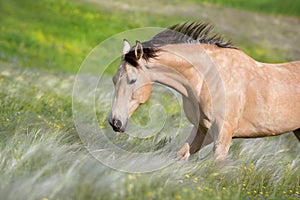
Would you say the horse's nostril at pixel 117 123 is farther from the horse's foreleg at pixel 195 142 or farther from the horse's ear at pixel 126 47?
the horse's foreleg at pixel 195 142

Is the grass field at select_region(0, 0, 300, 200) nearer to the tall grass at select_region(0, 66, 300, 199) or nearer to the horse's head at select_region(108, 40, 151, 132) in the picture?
the tall grass at select_region(0, 66, 300, 199)

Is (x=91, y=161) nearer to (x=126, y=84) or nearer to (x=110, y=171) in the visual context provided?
(x=110, y=171)

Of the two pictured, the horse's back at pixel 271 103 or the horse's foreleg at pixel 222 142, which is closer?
the horse's foreleg at pixel 222 142

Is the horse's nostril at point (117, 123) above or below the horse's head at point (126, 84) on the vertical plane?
below

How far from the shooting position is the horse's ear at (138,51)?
646cm

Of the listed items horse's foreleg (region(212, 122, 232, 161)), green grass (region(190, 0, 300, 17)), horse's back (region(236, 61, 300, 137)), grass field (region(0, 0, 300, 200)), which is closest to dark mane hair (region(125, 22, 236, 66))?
horse's back (region(236, 61, 300, 137))

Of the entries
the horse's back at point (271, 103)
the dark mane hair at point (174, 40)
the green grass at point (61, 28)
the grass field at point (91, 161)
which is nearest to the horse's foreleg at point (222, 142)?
the grass field at point (91, 161)

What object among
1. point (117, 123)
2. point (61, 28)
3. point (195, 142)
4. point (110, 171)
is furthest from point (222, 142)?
point (61, 28)

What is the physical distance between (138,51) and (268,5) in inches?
935

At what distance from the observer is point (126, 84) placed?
6566 mm

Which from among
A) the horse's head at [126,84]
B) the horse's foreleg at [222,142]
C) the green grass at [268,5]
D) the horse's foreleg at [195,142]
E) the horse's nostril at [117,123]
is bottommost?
the green grass at [268,5]

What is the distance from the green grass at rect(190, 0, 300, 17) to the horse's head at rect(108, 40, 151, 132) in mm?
23111

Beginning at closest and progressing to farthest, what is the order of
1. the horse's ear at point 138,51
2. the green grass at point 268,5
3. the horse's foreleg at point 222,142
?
the horse's ear at point 138,51 < the horse's foreleg at point 222,142 < the green grass at point 268,5

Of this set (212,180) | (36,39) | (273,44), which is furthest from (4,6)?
(212,180)
